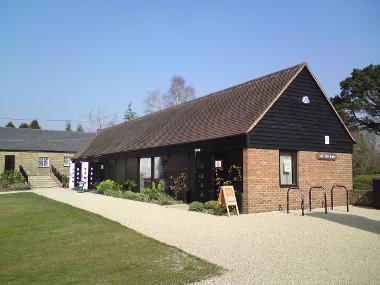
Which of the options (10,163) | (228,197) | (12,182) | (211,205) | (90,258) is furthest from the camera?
(10,163)

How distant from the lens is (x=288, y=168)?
54.3 feet

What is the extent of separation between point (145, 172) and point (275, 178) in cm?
888

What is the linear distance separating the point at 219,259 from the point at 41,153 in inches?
1529

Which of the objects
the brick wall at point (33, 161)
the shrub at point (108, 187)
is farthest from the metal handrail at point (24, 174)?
the shrub at point (108, 187)

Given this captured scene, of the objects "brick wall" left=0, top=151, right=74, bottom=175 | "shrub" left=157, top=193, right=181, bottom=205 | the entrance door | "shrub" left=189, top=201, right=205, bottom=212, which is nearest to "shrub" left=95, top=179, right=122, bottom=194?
"shrub" left=157, top=193, right=181, bottom=205

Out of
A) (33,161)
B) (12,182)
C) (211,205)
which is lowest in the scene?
(211,205)

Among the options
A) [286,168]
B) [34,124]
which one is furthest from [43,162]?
[34,124]

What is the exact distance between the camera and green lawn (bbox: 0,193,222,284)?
6.51 m

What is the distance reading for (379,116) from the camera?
3728 cm

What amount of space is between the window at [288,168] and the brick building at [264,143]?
4 cm

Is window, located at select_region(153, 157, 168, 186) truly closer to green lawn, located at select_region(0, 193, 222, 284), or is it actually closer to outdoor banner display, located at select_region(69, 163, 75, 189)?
green lawn, located at select_region(0, 193, 222, 284)

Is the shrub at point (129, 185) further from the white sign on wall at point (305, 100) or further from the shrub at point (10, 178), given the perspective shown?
the shrub at point (10, 178)

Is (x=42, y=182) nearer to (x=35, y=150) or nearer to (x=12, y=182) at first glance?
(x=12, y=182)

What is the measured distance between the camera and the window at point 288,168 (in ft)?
53.7
